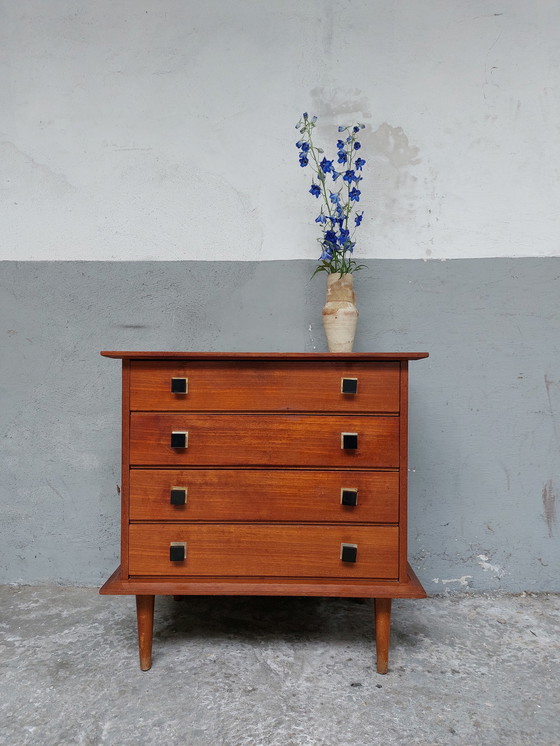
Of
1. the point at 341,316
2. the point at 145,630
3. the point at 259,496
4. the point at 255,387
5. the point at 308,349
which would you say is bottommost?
the point at 145,630

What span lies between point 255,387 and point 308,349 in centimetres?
66

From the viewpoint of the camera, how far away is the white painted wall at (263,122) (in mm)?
2174

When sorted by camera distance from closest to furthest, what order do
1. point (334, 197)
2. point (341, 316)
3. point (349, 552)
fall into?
1. point (349, 552)
2. point (341, 316)
3. point (334, 197)

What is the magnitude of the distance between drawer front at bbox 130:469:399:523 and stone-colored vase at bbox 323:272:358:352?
489mm

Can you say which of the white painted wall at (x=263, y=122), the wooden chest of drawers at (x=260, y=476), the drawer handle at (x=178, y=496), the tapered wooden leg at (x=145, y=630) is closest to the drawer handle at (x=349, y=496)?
the wooden chest of drawers at (x=260, y=476)

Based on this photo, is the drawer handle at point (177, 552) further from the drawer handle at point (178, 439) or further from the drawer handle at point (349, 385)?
the drawer handle at point (349, 385)

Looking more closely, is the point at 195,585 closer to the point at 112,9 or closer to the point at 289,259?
the point at 289,259

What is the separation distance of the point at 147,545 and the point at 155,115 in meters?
1.84

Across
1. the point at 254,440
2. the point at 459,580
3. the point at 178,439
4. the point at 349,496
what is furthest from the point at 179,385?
the point at 459,580

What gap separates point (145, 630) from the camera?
1.58m

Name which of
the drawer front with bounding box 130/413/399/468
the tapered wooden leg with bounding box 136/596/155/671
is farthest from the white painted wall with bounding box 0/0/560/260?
the tapered wooden leg with bounding box 136/596/155/671

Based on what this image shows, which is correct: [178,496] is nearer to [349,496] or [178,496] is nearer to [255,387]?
[255,387]

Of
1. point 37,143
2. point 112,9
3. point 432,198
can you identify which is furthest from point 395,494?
point 112,9

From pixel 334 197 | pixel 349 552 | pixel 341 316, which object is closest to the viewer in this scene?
pixel 349 552
